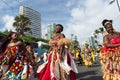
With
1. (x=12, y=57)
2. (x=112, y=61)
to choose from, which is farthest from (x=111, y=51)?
(x=12, y=57)

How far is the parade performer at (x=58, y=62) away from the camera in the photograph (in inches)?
274

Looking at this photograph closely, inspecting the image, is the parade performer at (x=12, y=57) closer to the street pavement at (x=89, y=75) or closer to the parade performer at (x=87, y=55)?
the street pavement at (x=89, y=75)

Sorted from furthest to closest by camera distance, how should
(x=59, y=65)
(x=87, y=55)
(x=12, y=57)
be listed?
(x=87, y=55)
(x=59, y=65)
(x=12, y=57)

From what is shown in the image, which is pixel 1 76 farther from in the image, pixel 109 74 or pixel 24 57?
pixel 109 74

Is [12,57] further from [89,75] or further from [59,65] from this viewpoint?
[89,75]

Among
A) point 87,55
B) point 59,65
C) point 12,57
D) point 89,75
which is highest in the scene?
point 87,55

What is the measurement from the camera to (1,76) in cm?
633

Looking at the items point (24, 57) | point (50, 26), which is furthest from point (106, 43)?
point (50, 26)

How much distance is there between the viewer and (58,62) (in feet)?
23.3

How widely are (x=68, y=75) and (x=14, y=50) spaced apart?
4.96ft

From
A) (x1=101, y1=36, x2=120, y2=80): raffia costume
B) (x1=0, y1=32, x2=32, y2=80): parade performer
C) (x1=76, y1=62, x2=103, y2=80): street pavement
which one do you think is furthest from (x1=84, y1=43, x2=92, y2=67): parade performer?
(x1=0, y1=32, x2=32, y2=80): parade performer

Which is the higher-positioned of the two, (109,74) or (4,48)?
(4,48)

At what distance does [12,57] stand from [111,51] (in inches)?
89.6

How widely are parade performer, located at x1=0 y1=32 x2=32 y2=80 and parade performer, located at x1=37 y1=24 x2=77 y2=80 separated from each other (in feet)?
3.15
